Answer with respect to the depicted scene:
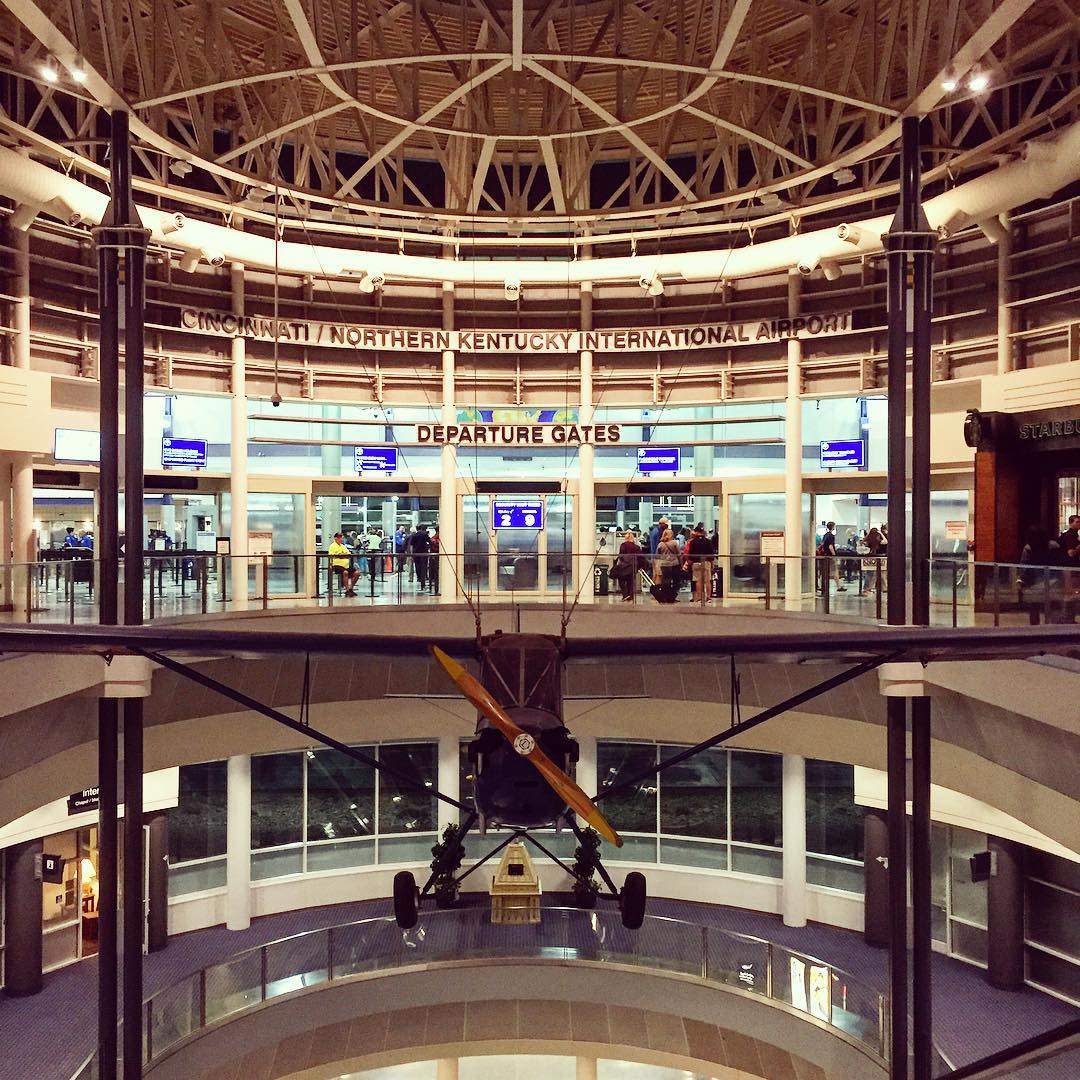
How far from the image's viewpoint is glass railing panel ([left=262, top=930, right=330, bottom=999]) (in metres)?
15.5

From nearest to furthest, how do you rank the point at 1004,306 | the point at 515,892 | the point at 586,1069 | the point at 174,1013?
the point at 174,1013
the point at 586,1069
the point at 1004,306
the point at 515,892

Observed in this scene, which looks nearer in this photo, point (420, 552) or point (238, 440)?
point (420, 552)

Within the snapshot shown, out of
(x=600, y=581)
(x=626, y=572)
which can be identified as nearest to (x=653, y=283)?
(x=600, y=581)

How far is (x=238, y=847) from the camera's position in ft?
66.2

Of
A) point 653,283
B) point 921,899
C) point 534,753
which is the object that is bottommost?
point 921,899

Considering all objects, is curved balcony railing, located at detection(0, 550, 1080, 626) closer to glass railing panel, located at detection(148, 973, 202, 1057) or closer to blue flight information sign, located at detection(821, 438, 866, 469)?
blue flight information sign, located at detection(821, 438, 866, 469)

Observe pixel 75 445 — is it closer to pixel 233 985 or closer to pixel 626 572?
pixel 233 985

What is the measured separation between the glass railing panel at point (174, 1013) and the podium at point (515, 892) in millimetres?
6429

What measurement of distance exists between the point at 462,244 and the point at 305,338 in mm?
4188

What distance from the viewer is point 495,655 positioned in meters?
10.2

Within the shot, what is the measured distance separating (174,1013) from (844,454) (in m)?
16.4

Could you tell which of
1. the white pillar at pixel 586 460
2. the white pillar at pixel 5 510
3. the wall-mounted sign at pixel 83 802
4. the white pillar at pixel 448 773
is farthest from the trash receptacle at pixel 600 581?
the white pillar at pixel 5 510

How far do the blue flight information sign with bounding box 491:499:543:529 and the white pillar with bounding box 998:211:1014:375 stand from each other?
10344 millimetres

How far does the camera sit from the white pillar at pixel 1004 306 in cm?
1919
